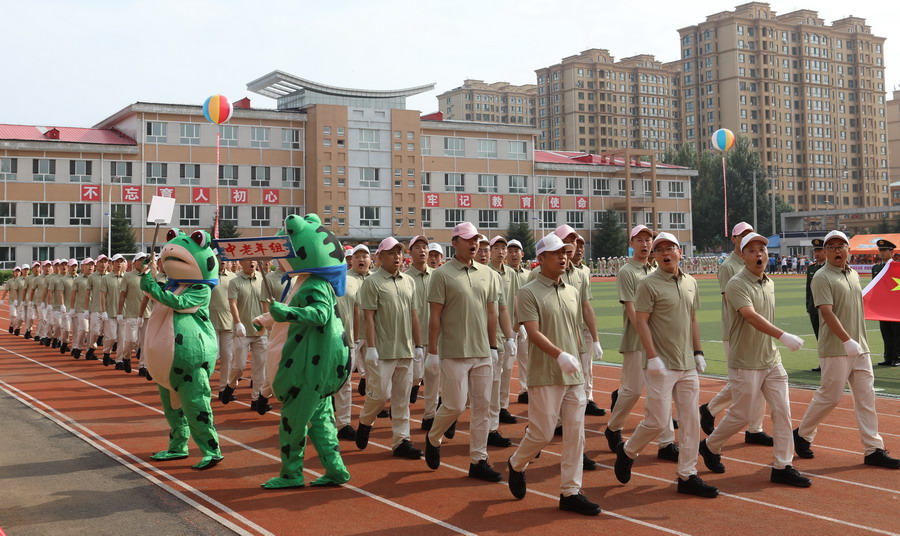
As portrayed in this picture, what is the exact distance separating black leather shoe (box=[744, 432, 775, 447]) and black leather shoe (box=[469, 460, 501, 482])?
3031 mm

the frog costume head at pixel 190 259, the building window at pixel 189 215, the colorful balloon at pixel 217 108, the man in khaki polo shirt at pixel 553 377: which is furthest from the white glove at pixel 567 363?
the building window at pixel 189 215

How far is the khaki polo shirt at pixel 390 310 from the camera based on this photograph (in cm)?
903

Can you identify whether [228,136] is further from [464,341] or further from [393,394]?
[464,341]

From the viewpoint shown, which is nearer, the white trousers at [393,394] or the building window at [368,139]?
the white trousers at [393,394]

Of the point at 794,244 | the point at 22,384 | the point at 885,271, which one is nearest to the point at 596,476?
the point at 885,271

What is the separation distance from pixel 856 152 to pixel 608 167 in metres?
76.6

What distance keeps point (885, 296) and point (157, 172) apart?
52643 mm

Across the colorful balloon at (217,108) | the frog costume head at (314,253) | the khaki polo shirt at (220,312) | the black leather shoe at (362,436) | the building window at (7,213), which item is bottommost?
the black leather shoe at (362,436)

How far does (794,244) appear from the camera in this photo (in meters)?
77.6

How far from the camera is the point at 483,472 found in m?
7.66

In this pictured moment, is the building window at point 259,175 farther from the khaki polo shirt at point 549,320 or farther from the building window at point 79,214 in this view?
the khaki polo shirt at point 549,320

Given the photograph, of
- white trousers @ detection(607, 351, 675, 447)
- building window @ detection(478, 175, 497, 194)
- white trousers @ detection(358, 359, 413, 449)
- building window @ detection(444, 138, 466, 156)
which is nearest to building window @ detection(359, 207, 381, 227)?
building window @ detection(444, 138, 466, 156)

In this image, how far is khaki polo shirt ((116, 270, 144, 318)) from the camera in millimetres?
16547

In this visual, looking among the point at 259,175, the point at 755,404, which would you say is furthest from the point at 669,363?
the point at 259,175
